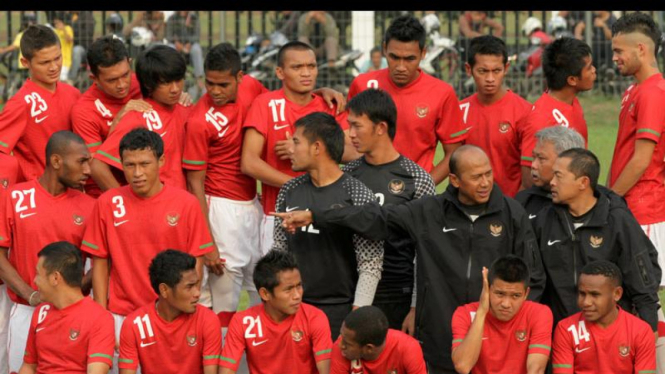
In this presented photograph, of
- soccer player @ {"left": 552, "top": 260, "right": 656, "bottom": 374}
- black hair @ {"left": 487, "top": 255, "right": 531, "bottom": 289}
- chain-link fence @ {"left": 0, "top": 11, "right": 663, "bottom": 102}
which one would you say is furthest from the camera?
chain-link fence @ {"left": 0, "top": 11, "right": 663, "bottom": 102}

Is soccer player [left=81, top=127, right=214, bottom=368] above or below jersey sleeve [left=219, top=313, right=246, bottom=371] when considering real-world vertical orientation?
above

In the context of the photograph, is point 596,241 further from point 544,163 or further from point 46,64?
point 46,64

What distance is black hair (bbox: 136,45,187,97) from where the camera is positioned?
905 centimetres

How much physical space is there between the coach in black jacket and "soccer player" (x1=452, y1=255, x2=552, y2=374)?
0.38 m

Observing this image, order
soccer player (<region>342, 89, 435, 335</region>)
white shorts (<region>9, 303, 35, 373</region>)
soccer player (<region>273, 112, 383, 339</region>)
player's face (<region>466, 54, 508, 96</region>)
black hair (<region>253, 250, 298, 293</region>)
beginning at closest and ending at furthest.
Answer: black hair (<region>253, 250, 298, 293</region>) → soccer player (<region>273, 112, 383, 339</region>) → soccer player (<region>342, 89, 435, 335</region>) → white shorts (<region>9, 303, 35, 373</region>) → player's face (<region>466, 54, 508, 96</region>)

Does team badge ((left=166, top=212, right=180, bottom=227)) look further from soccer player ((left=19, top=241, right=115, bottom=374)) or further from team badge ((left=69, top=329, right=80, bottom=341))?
team badge ((left=69, top=329, right=80, bottom=341))

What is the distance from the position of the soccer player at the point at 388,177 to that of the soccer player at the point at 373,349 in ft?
1.83

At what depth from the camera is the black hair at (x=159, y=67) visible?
905 centimetres

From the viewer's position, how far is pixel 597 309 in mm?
7859

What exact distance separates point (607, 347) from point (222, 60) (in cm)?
348

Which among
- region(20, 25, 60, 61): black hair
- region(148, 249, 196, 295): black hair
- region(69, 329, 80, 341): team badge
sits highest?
region(20, 25, 60, 61): black hair

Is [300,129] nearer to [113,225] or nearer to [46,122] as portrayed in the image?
[113,225]

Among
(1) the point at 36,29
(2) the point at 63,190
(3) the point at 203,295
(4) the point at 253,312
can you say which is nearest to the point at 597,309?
(4) the point at 253,312

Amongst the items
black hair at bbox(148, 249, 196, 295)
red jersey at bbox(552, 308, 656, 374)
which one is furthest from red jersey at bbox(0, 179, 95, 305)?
red jersey at bbox(552, 308, 656, 374)
